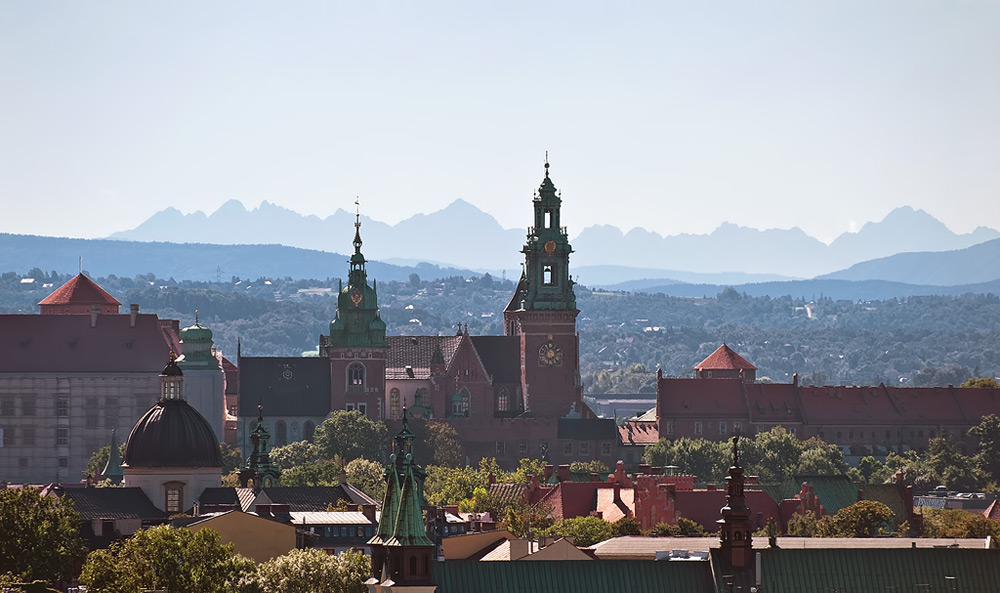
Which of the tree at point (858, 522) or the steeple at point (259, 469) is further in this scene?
the steeple at point (259, 469)

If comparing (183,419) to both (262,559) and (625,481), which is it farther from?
(625,481)

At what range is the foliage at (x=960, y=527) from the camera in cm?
16525

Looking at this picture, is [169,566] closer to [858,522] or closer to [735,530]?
[735,530]

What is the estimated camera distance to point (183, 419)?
155875 millimetres

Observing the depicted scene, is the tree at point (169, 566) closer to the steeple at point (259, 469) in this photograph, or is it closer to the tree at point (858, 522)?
the steeple at point (259, 469)

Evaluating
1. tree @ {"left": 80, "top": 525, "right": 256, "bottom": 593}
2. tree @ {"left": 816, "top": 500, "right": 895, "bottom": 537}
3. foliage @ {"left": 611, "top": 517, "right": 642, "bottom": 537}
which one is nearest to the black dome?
foliage @ {"left": 611, "top": 517, "right": 642, "bottom": 537}

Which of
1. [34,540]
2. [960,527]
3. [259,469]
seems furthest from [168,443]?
[960,527]

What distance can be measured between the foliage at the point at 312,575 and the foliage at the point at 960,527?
185 ft

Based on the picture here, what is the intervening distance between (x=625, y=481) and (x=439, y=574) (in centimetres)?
10487

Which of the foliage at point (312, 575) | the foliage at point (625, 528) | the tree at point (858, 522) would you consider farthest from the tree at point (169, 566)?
the tree at point (858, 522)

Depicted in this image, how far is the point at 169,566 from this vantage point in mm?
105500

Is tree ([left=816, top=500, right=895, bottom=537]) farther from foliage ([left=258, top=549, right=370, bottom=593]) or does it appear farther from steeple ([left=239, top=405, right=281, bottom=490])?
foliage ([left=258, top=549, right=370, bottom=593])

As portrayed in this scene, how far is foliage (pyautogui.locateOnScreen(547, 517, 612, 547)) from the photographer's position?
156 m

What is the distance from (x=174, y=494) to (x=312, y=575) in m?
47.7
